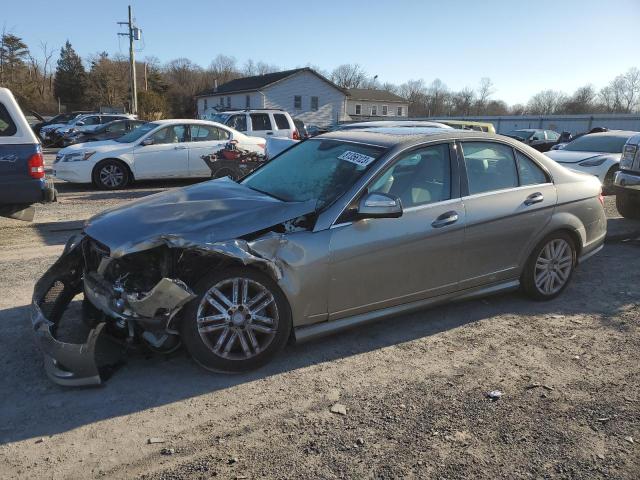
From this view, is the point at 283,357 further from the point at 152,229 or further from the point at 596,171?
the point at 596,171

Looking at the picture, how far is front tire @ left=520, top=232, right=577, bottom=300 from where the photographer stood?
4918 millimetres

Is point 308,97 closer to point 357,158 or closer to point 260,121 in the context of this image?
point 260,121

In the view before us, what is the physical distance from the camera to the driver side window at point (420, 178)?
4.12 meters

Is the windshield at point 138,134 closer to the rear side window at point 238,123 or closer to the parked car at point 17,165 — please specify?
the rear side window at point 238,123

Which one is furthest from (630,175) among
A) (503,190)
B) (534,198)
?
(503,190)

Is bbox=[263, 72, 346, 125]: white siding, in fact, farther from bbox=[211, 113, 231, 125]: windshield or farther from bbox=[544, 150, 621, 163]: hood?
bbox=[544, 150, 621, 163]: hood

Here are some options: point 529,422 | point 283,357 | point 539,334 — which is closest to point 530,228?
point 539,334

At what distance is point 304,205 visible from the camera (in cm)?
381

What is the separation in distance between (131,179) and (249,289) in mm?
9513

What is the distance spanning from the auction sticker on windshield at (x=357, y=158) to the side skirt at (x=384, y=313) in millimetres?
1177

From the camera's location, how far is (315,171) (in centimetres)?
440

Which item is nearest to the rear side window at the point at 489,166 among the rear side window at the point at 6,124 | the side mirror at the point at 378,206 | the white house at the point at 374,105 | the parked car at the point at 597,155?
the side mirror at the point at 378,206

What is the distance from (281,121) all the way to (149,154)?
18.9ft

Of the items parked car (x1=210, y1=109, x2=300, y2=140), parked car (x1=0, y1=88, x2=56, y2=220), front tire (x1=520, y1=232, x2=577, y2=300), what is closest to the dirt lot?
front tire (x1=520, y1=232, x2=577, y2=300)
